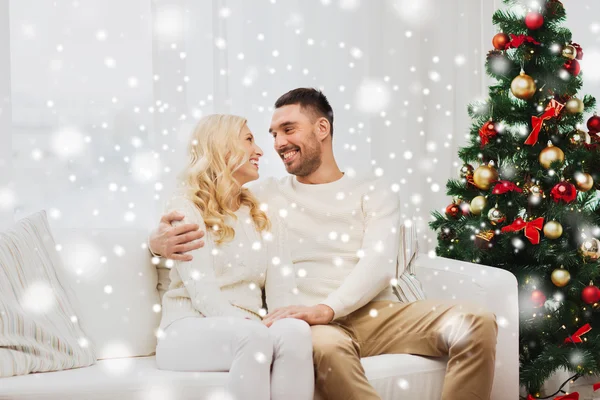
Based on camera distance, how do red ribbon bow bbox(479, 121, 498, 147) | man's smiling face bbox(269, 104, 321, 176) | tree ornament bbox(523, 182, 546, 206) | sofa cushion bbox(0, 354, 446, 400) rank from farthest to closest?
1. red ribbon bow bbox(479, 121, 498, 147)
2. tree ornament bbox(523, 182, 546, 206)
3. man's smiling face bbox(269, 104, 321, 176)
4. sofa cushion bbox(0, 354, 446, 400)

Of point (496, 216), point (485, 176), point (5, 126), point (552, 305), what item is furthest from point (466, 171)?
point (5, 126)

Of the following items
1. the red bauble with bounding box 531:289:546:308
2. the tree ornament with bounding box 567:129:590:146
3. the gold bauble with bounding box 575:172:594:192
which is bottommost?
the red bauble with bounding box 531:289:546:308

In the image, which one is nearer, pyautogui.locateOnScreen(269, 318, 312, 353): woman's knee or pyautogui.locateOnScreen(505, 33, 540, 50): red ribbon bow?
pyautogui.locateOnScreen(269, 318, 312, 353): woman's knee

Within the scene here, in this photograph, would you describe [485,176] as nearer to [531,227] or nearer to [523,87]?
[531,227]

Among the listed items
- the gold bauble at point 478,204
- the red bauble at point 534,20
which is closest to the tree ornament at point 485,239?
the gold bauble at point 478,204

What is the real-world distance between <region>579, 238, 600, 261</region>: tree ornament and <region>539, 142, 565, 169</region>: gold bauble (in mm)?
321

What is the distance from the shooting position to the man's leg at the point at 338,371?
177cm

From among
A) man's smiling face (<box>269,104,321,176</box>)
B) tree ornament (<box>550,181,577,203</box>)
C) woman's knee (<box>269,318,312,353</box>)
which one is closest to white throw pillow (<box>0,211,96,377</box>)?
woman's knee (<box>269,318,312,353</box>)

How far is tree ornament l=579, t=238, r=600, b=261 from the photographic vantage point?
8.10ft

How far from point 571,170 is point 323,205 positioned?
1.00m

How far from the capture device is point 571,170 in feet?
8.33

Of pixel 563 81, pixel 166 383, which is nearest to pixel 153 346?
pixel 166 383

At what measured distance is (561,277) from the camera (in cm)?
250

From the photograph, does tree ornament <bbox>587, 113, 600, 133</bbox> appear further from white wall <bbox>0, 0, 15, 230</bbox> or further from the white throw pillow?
white wall <bbox>0, 0, 15, 230</bbox>
